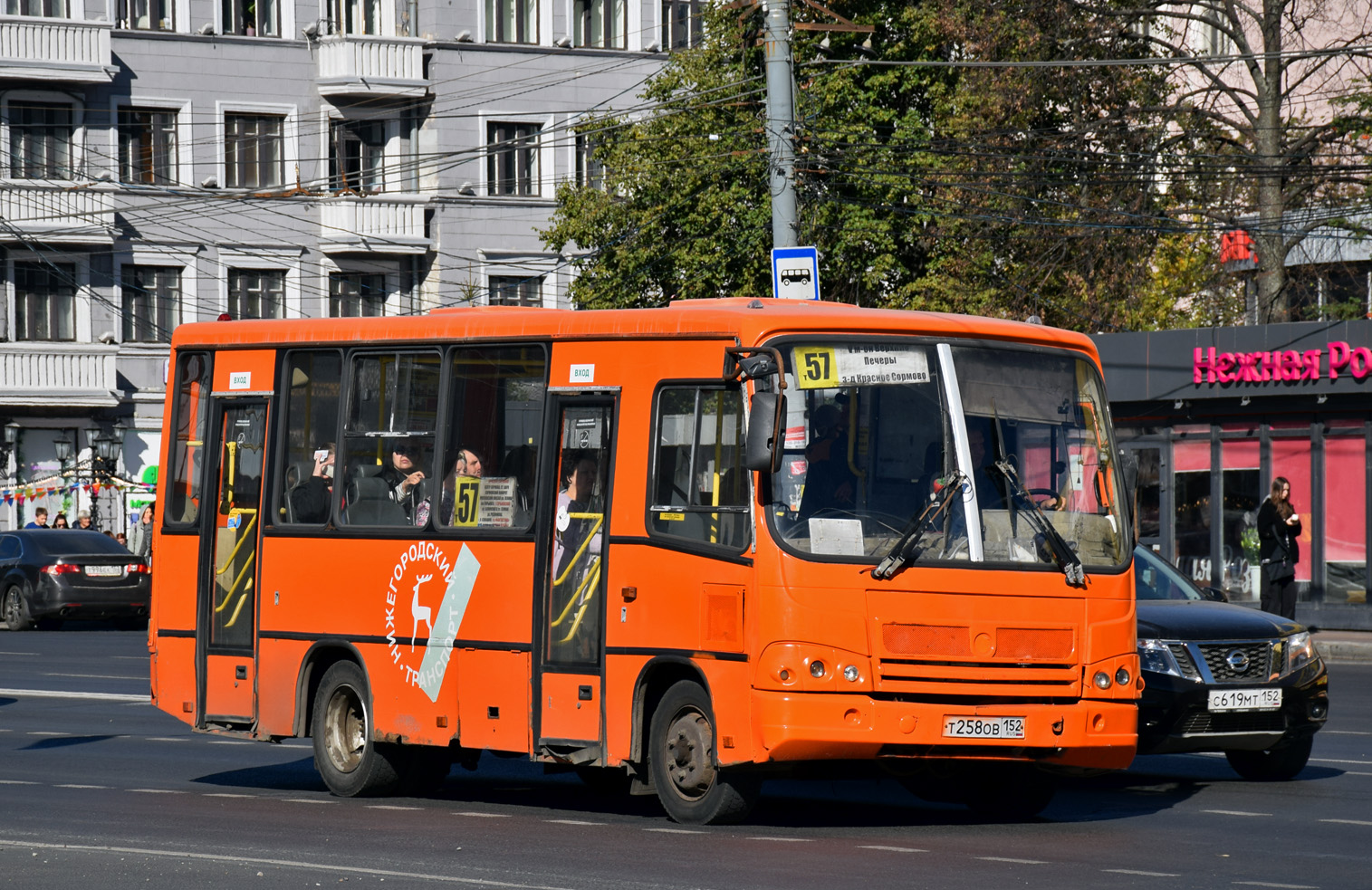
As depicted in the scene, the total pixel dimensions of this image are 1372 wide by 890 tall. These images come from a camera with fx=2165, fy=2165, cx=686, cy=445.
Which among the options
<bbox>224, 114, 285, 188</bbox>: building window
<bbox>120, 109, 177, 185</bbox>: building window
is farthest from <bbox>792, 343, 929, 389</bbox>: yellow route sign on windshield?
<bbox>224, 114, 285, 188</bbox>: building window

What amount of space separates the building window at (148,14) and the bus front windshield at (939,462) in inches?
1588

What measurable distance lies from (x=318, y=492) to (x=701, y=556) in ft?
11.3

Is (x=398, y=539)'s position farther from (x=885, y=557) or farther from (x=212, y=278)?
(x=212, y=278)

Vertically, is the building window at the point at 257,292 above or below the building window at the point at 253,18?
below

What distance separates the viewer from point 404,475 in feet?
42.4

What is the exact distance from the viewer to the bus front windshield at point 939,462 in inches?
420

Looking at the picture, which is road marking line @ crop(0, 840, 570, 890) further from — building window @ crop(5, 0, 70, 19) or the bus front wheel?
building window @ crop(5, 0, 70, 19)

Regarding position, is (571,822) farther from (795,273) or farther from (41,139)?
(41,139)

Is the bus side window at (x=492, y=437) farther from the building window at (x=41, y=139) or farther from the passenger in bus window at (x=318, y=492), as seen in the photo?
the building window at (x=41, y=139)

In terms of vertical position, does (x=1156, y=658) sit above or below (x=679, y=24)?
below

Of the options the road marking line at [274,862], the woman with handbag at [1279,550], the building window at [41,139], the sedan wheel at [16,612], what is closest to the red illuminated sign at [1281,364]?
the woman with handbag at [1279,550]

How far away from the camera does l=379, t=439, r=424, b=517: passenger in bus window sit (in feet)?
42.1

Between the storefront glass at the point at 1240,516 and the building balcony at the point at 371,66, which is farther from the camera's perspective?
the building balcony at the point at 371,66

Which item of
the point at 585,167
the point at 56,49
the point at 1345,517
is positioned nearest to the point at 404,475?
the point at 1345,517
